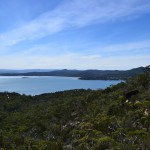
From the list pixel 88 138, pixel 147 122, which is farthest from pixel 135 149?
pixel 147 122

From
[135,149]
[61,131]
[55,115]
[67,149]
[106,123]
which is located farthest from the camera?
[55,115]

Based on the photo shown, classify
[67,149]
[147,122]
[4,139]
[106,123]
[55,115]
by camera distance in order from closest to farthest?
[67,149]
[147,122]
[106,123]
[4,139]
[55,115]

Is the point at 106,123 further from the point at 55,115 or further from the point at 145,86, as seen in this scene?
the point at 55,115

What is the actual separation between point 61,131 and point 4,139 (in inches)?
147

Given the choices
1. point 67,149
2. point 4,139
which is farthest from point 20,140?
point 67,149

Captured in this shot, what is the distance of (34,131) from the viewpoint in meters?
20.5

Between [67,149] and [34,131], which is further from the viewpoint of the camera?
[34,131]

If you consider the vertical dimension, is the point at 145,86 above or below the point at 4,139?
above

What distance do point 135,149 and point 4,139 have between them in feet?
28.4

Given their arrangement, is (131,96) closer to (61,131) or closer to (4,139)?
(61,131)

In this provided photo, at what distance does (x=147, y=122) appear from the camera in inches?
A: 523

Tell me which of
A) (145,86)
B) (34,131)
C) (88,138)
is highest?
(145,86)

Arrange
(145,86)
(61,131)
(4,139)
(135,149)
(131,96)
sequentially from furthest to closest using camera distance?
(145,86), (131,96), (61,131), (4,139), (135,149)

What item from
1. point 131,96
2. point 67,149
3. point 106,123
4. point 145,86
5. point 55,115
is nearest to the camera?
point 67,149
